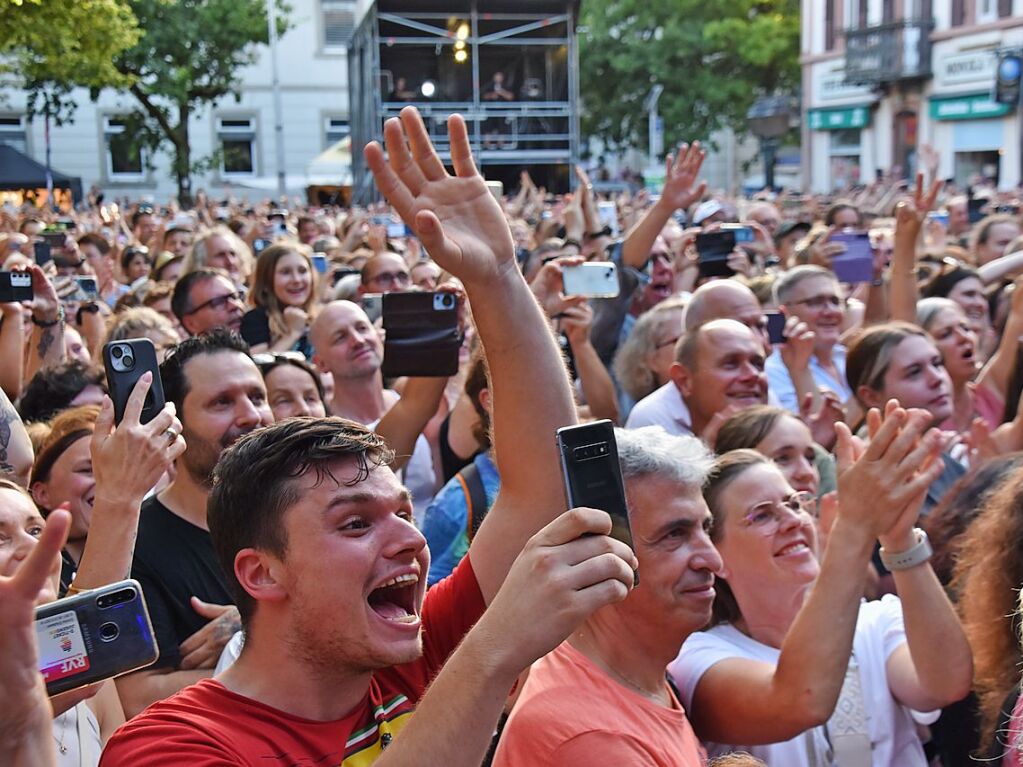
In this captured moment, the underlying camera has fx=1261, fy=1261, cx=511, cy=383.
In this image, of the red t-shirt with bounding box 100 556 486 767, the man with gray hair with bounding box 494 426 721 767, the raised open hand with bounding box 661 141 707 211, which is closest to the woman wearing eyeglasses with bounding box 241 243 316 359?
the raised open hand with bounding box 661 141 707 211

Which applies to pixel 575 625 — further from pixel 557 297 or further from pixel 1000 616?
pixel 557 297

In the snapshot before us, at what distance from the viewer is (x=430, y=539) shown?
378 cm

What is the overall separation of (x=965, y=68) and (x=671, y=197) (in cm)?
2735

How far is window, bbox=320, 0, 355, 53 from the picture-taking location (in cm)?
3634

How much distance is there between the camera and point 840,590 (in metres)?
2.61

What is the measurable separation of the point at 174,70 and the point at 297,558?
965 inches

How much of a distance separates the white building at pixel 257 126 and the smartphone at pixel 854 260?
99.0ft

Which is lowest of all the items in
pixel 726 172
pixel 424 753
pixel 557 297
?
pixel 424 753

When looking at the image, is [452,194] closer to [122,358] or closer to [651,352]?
[122,358]

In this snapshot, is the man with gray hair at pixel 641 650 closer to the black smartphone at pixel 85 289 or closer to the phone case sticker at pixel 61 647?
the phone case sticker at pixel 61 647

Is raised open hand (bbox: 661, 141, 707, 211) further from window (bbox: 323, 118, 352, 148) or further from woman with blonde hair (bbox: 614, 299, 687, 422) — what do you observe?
window (bbox: 323, 118, 352, 148)


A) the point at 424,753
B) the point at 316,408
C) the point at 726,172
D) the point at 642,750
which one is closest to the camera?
the point at 424,753

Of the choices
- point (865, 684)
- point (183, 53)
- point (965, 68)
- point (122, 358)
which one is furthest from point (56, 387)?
point (965, 68)

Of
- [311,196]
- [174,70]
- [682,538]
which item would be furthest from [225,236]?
[311,196]
